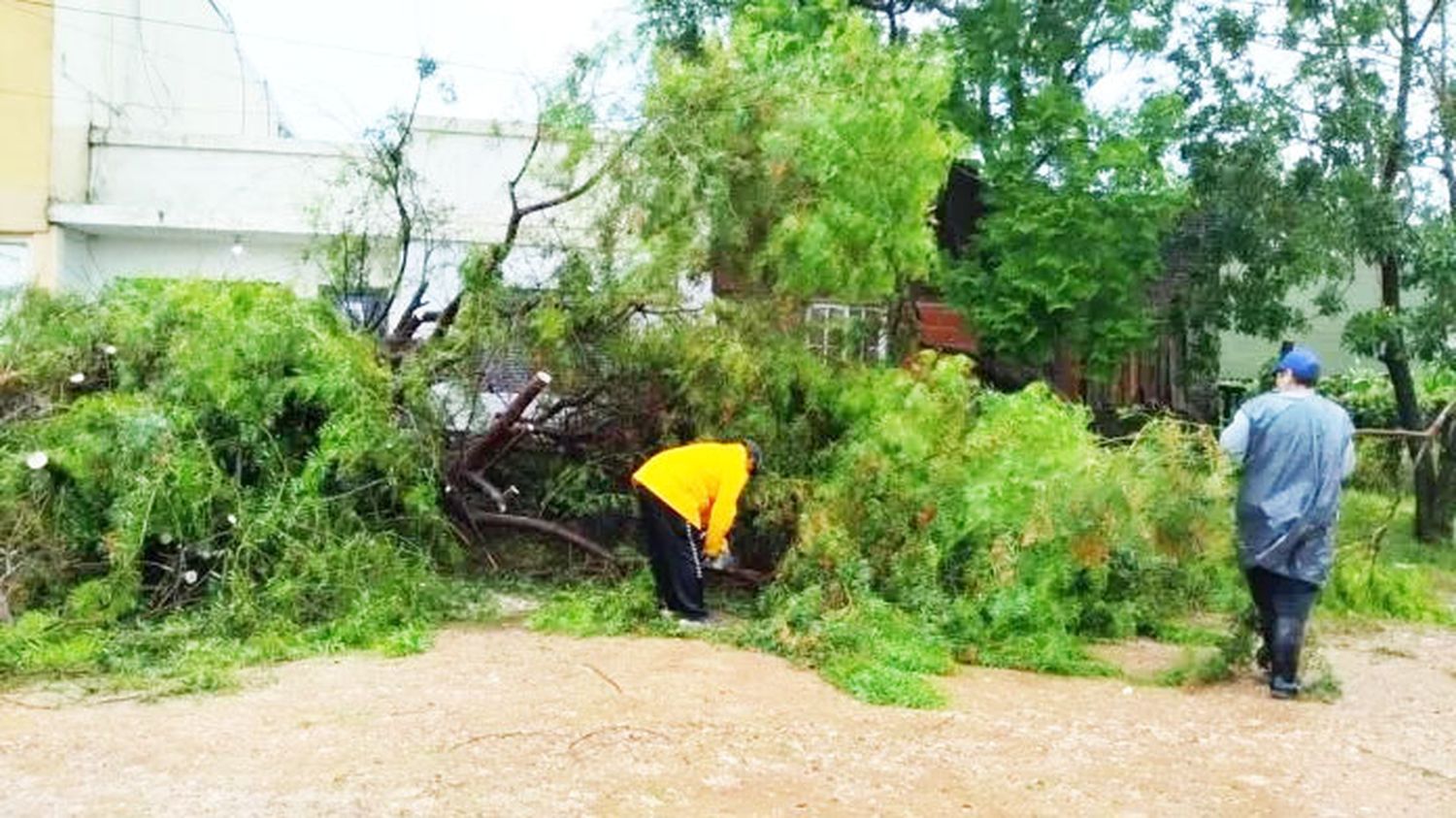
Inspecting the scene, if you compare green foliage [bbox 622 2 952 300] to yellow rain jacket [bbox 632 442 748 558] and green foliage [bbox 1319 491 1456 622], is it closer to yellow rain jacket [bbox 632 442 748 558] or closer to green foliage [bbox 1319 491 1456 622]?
yellow rain jacket [bbox 632 442 748 558]

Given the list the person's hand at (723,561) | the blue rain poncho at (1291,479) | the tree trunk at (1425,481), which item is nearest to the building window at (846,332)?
the person's hand at (723,561)

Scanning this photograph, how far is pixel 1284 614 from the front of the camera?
265 inches

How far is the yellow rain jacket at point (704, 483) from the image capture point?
26.8 feet

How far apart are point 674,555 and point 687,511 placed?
0.28 m

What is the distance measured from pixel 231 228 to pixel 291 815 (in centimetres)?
1117

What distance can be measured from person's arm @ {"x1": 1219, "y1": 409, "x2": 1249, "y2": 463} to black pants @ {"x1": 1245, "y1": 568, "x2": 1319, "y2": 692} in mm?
582

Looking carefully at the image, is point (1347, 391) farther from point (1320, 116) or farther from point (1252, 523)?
point (1252, 523)

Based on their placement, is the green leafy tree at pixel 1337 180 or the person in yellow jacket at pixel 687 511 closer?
the person in yellow jacket at pixel 687 511

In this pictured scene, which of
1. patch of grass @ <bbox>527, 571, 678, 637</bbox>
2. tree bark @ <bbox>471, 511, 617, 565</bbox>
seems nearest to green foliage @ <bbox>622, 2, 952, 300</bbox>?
tree bark @ <bbox>471, 511, 617, 565</bbox>

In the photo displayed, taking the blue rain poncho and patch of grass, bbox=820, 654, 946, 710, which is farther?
the blue rain poncho

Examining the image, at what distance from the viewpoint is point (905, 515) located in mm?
8484

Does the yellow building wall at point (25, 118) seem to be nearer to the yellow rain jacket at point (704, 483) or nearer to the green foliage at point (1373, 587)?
the yellow rain jacket at point (704, 483)

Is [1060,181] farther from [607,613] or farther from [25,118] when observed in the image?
[25,118]

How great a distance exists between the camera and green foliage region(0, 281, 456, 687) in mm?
7508
